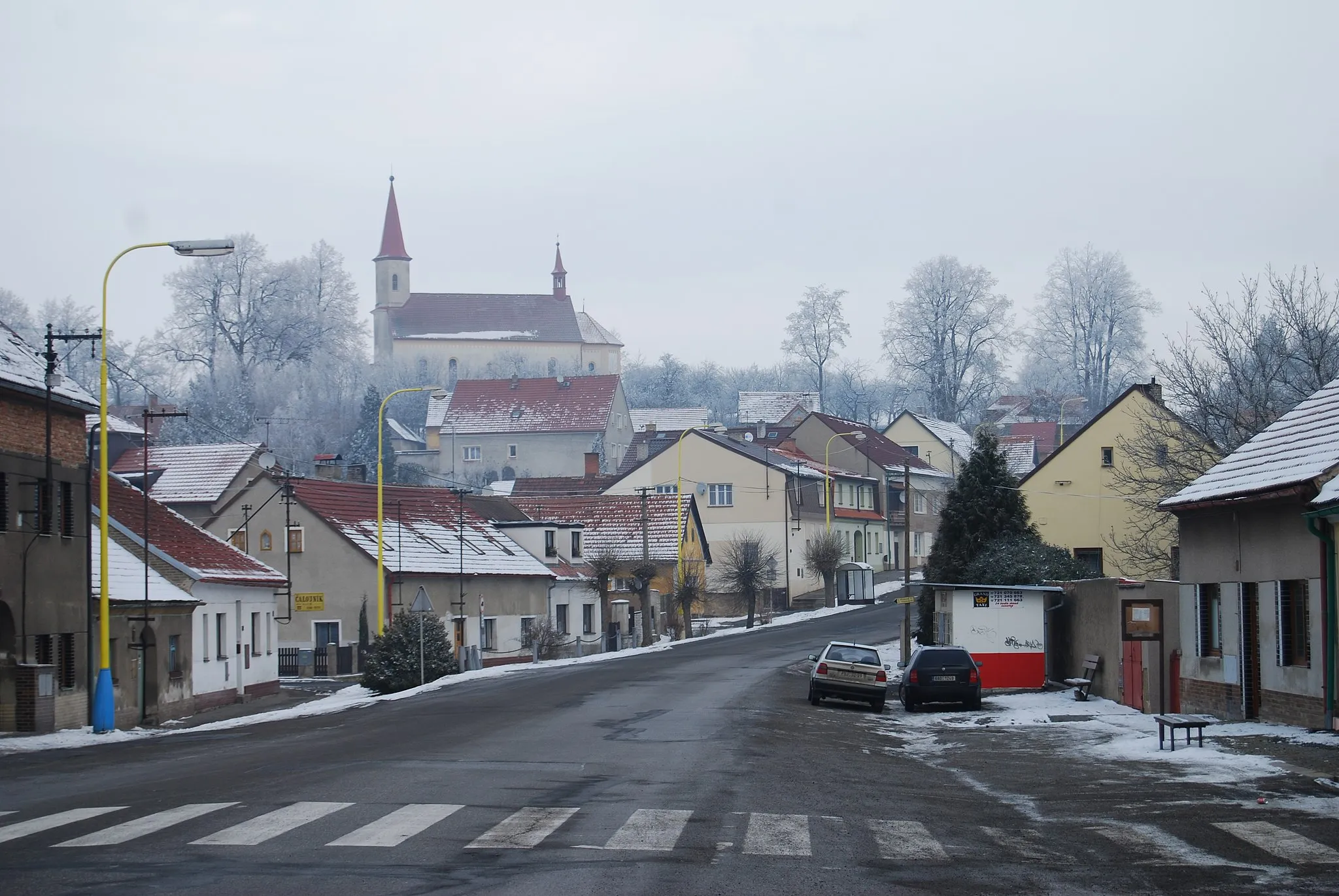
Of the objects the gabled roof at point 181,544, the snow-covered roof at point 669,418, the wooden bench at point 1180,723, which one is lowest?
the wooden bench at point 1180,723

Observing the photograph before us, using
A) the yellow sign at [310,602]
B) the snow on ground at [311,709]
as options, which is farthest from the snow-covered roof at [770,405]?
the yellow sign at [310,602]

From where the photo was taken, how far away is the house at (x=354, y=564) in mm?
55312

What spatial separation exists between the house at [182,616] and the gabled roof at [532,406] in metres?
77.1

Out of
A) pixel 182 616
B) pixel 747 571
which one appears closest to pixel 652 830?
pixel 182 616

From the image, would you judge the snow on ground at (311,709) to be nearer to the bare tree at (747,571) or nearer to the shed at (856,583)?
the bare tree at (747,571)

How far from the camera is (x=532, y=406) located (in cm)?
12875

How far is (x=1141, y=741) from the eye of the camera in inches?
880

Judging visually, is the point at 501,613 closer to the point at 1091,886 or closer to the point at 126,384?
the point at 1091,886

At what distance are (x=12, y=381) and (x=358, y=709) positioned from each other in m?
10.1

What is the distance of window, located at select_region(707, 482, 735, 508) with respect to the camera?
88.2 meters

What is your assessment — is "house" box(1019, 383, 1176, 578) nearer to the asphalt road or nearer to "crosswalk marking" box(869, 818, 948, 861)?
the asphalt road

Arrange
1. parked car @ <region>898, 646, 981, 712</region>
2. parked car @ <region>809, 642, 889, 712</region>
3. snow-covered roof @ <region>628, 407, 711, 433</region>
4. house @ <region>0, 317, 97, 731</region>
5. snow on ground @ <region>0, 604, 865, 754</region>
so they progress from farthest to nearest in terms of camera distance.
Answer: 1. snow-covered roof @ <region>628, 407, 711, 433</region>
2. parked car @ <region>809, 642, 889, 712</region>
3. parked car @ <region>898, 646, 981, 712</region>
4. house @ <region>0, 317, 97, 731</region>
5. snow on ground @ <region>0, 604, 865, 754</region>

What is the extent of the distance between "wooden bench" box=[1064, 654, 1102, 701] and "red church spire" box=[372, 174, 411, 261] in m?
146

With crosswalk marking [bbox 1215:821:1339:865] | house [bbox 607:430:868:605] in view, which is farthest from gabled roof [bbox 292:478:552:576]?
crosswalk marking [bbox 1215:821:1339:865]
